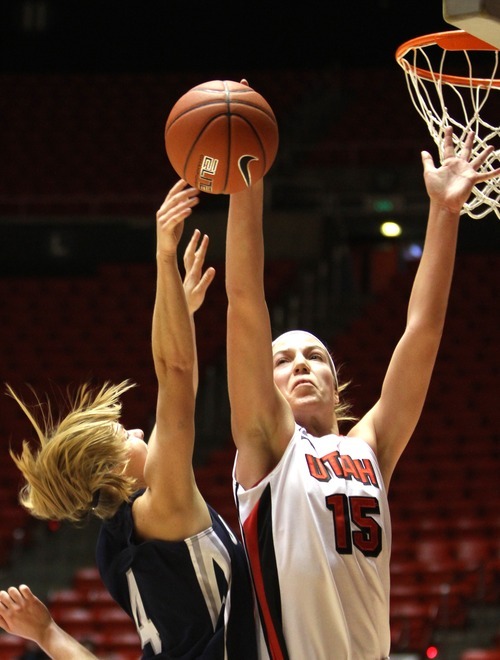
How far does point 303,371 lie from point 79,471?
2.17 ft

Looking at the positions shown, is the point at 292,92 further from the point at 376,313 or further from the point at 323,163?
A: the point at 376,313

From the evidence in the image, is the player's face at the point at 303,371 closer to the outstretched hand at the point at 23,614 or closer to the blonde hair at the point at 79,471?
the blonde hair at the point at 79,471

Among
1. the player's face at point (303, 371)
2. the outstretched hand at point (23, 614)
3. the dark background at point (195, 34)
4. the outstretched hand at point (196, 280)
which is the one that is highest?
the dark background at point (195, 34)

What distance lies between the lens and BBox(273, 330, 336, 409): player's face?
289 cm

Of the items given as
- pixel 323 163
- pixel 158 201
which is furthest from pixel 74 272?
pixel 323 163

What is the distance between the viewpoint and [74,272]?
14.1m

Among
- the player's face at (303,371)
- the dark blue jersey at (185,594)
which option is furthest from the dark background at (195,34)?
the dark blue jersey at (185,594)

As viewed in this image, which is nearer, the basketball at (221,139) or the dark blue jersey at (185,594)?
the dark blue jersey at (185,594)

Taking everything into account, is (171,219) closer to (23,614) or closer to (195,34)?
(23,614)

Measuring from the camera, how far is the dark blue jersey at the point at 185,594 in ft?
8.30

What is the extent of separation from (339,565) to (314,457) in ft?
0.87

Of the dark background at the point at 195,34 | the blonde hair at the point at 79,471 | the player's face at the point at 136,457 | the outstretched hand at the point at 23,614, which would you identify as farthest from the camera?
the dark background at the point at 195,34

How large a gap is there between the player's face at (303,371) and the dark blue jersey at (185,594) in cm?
44

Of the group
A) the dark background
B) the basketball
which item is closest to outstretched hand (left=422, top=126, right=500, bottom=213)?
the basketball
